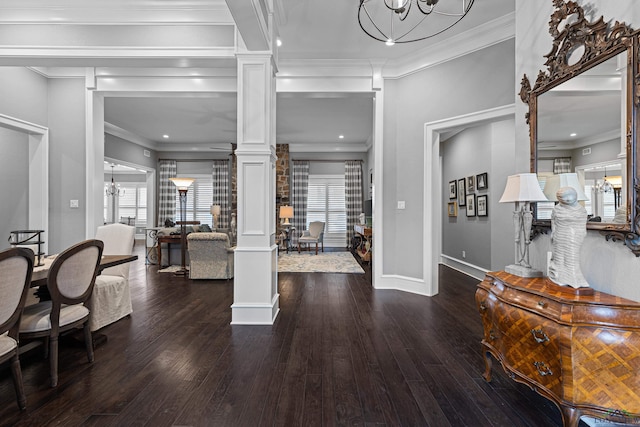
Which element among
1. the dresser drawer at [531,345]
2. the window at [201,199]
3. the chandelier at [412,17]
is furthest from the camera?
the window at [201,199]

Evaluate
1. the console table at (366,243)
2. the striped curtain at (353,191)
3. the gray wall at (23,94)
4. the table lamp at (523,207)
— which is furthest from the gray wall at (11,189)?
the striped curtain at (353,191)

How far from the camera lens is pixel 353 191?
344 inches

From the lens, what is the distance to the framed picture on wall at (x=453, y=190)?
577cm

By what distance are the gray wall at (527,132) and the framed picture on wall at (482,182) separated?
106 inches

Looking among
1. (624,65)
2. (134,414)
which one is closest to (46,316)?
(134,414)

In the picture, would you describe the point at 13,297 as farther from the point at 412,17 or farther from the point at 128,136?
the point at 128,136

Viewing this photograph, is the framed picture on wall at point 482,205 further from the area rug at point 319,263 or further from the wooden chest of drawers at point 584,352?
the wooden chest of drawers at point 584,352

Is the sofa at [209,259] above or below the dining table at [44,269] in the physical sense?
below

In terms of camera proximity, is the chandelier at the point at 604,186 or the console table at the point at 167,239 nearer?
the chandelier at the point at 604,186

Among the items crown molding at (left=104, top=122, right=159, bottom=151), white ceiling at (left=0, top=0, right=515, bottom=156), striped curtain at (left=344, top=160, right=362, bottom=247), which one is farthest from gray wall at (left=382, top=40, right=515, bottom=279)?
crown molding at (left=104, top=122, right=159, bottom=151)

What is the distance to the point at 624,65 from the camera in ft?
4.91

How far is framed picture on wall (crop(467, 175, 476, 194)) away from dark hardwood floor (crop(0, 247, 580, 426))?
2.57 m

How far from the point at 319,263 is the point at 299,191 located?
10.0ft

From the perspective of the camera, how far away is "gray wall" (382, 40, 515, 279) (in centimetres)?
371
